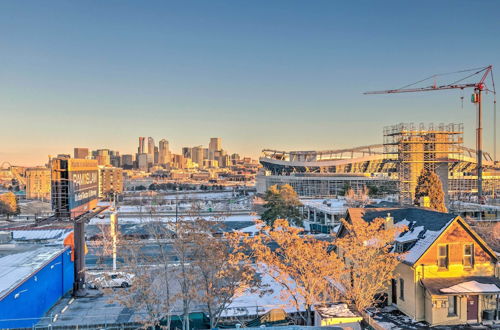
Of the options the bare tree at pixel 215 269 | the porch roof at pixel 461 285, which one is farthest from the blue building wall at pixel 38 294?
the porch roof at pixel 461 285

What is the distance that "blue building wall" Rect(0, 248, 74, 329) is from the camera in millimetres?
16531

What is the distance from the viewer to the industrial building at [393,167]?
209 ft

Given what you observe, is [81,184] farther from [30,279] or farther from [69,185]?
[30,279]

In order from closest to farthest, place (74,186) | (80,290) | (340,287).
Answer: (340,287) → (80,290) → (74,186)

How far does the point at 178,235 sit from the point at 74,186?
3595cm

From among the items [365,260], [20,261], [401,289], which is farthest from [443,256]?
[20,261]

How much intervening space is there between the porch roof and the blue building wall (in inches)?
710

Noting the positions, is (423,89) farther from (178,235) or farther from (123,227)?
(178,235)

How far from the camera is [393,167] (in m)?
96.5

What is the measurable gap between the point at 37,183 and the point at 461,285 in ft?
569

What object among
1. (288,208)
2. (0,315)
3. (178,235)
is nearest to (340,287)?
(178,235)

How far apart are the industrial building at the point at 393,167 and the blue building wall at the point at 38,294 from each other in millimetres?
49160

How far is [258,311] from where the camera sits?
19.3 metres

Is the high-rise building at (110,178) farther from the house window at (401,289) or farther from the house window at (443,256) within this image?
the house window at (443,256)
